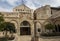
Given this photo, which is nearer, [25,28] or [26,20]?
[26,20]

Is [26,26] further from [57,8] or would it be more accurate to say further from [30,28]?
[57,8]

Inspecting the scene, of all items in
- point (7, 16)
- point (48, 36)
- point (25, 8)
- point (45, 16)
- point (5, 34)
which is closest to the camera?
point (48, 36)

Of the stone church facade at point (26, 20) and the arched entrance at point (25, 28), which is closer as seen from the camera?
the stone church facade at point (26, 20)

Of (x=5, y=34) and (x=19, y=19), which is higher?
(x=19, y=19)

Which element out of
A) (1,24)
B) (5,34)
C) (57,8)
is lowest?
(5,34)

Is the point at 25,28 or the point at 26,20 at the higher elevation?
the point at 26,20

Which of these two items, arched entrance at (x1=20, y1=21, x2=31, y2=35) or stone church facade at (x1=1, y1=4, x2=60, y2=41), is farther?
arched entrance at (x1=20, y1=21, x2=31, y2=35)

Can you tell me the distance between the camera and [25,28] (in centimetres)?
3931

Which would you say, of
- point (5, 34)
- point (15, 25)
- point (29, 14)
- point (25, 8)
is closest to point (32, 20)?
point (29, 14)

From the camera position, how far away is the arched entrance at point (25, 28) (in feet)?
125

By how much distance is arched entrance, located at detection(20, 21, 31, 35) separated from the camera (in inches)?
1499

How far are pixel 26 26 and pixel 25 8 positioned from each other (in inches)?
439

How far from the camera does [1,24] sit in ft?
85.6

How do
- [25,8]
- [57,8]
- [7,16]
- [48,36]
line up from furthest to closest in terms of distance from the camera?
1. [25,8]
2. [57,8]
3. [7,16]
4. [48,36]
